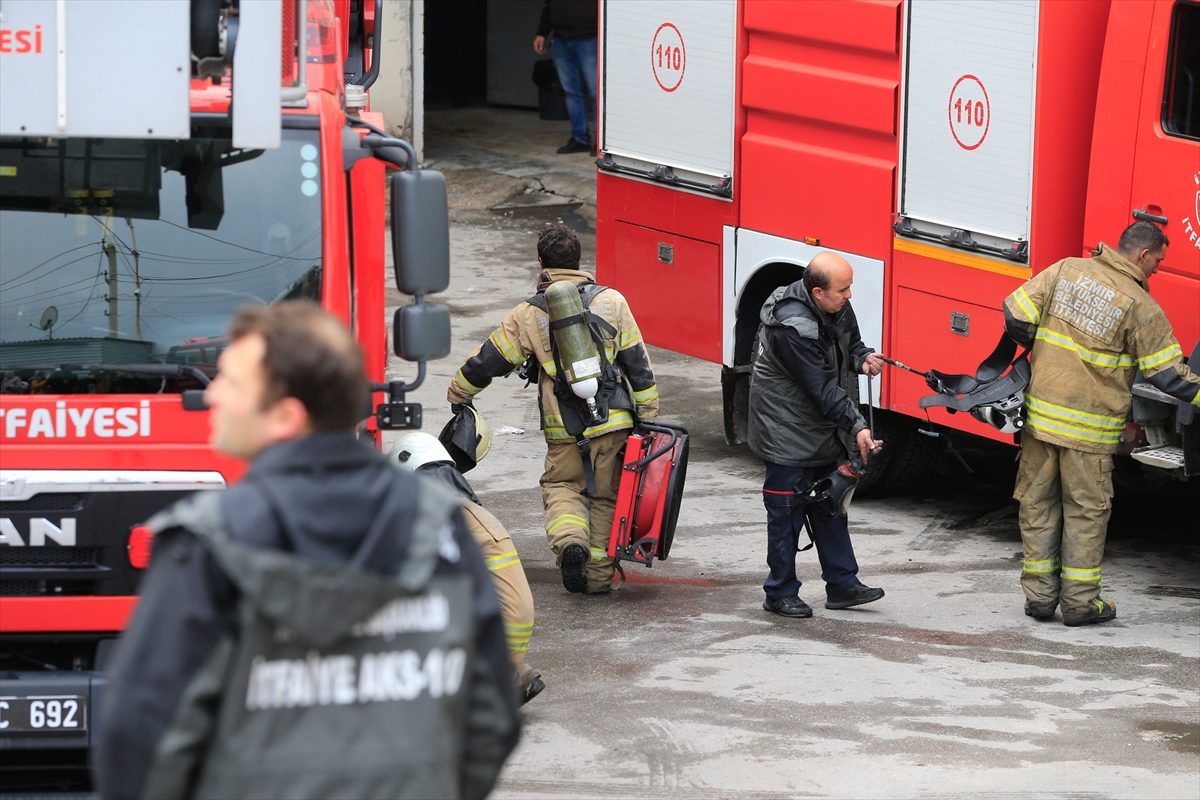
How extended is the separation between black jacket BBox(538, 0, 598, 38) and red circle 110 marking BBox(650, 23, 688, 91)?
6.89 m

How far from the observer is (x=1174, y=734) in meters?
5.65

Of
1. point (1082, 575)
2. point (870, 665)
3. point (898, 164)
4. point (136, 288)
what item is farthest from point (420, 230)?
point (898, 164)

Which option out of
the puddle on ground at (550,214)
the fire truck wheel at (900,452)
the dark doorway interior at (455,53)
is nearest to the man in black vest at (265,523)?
the fire truck wheel at (900,452)

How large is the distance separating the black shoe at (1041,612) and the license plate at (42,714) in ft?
13.2

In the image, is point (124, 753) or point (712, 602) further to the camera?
point (712, 602)

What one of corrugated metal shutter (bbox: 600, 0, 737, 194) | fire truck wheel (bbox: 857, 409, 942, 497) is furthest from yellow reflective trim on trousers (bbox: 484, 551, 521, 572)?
corrugated metal shutter (bbox: 600, 0, 737, 194)

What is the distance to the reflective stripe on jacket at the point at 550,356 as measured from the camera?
6.96 meters

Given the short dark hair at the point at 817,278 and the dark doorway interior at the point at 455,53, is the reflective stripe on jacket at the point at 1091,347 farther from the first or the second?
the dark doorway interior at the point at 455,53

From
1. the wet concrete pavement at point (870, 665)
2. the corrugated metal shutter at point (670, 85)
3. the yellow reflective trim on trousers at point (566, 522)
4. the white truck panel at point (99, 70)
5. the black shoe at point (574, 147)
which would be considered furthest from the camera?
the black shoe at point (574, 147)

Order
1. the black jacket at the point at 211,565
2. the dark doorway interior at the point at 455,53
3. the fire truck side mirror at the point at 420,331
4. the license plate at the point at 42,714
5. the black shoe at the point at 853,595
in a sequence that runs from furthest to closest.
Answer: the dark doorway interior at the point at 455,53
the black shoe at the point at 853,595
the fire truck side mirror at the point at 420,331
the license plate at the point at 42,714
the black jacket at the point at 211,565

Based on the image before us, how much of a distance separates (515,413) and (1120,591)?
411cm

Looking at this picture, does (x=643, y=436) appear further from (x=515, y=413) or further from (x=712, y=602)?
(x=515, y=413)

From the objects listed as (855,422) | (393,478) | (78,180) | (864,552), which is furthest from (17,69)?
(864,552)

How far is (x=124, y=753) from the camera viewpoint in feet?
7.84
